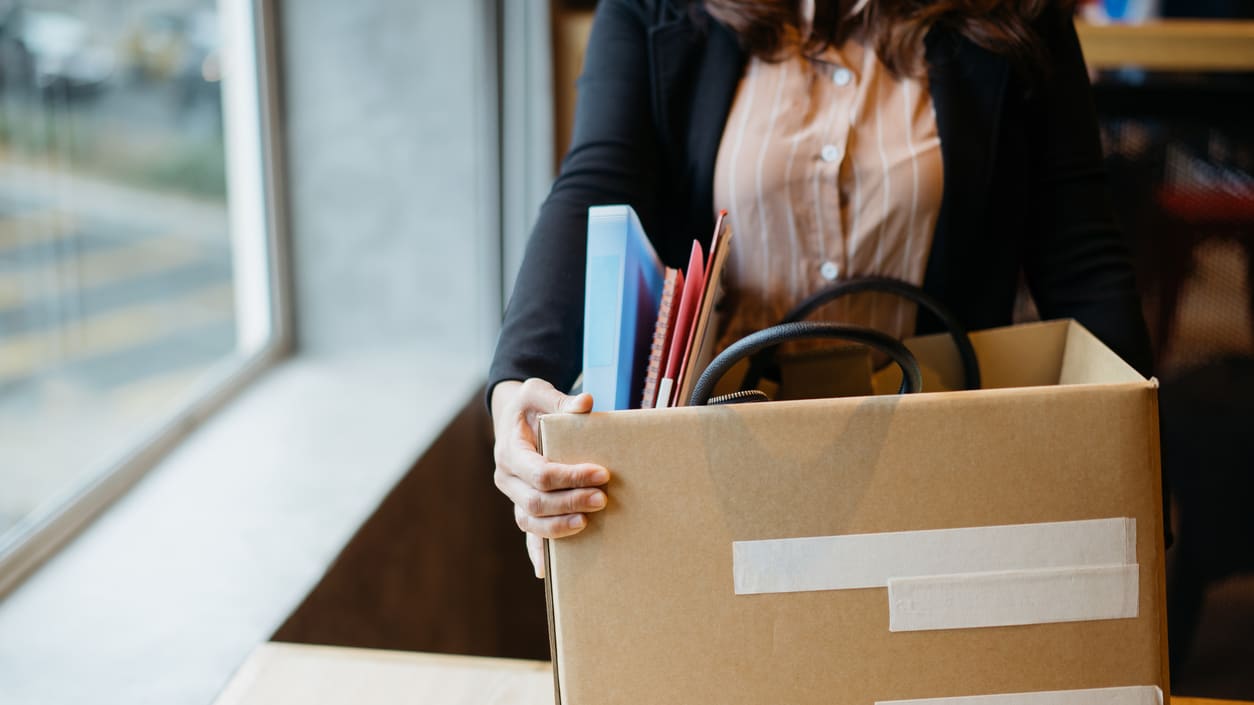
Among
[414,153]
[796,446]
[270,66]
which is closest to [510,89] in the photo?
[414,153]

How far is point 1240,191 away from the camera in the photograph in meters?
1.98

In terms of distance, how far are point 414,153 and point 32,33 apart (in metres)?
0.68

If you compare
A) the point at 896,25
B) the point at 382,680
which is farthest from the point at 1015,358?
the point at 382,680

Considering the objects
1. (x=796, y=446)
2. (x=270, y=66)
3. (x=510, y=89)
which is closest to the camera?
(x=796, y=446)

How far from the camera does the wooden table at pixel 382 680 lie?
793 millimetres

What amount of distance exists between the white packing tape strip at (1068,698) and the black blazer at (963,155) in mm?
380

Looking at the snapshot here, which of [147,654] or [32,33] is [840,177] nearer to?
[147,654]

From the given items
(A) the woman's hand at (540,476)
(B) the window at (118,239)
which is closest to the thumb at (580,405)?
(A) the woman's hand at (540,476)

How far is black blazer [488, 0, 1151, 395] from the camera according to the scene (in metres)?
0.93

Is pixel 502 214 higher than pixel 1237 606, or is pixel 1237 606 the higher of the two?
pixel 502 214

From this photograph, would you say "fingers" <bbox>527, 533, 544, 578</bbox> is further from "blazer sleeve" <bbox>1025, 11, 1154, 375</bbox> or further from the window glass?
the window glass

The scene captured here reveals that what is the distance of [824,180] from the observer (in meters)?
0.92

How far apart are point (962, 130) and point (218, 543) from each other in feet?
2.95

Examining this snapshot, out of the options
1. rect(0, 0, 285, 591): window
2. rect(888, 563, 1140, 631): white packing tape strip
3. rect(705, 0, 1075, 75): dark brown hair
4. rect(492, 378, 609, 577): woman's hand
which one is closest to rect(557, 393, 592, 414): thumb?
rect(492, 378, 609, 577): woman's hand
